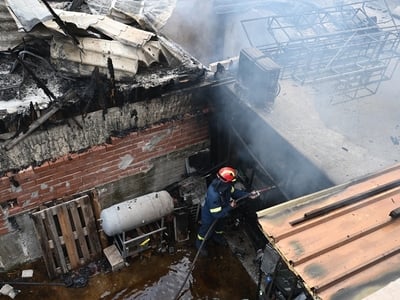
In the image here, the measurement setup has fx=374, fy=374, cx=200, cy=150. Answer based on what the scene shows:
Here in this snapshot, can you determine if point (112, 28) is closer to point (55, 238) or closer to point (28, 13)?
point (28, 13)

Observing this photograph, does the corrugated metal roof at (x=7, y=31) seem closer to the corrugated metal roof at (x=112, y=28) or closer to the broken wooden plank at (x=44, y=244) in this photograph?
the corrugated metal roof at (x=112, y=28)

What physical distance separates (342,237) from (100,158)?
3667 mm

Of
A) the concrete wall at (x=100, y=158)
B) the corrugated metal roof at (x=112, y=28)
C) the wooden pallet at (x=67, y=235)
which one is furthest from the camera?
the wooden pallet at (x=67, y=235)

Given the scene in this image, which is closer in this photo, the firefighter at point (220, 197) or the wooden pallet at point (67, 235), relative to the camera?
the wooden pallet at point (67, 235)

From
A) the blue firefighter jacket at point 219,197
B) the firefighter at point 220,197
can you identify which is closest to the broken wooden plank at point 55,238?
the firefighter at point 220,197

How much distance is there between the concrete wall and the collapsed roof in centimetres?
31

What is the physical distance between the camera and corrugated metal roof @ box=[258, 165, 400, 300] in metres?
3.25

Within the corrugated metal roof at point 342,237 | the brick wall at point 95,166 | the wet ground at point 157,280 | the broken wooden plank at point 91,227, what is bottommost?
the wet ground at point 157,280

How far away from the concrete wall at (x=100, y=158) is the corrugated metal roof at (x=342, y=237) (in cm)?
271

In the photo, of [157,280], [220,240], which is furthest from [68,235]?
[220,240]

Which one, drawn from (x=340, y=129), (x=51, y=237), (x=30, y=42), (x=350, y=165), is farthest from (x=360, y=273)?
(x=30, y=42)

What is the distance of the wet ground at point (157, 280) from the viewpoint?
19.5ft

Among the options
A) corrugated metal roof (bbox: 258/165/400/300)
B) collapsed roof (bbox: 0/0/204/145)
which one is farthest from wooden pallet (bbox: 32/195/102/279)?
corrugated metal roof (bbox: 258/165/400/300)

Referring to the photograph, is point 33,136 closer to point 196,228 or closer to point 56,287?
point 56,287
